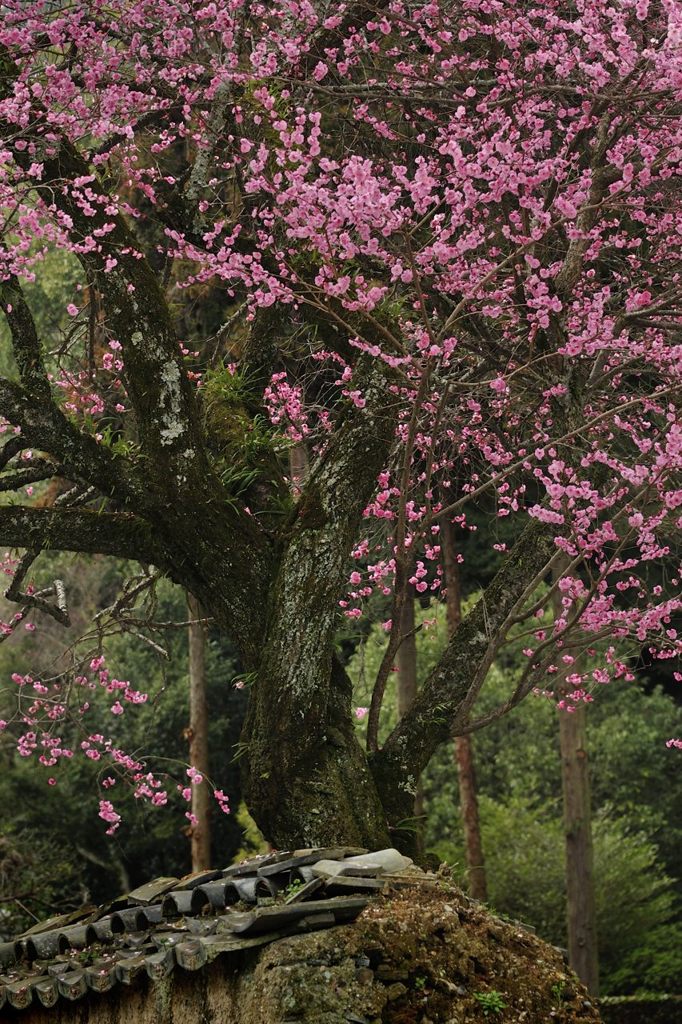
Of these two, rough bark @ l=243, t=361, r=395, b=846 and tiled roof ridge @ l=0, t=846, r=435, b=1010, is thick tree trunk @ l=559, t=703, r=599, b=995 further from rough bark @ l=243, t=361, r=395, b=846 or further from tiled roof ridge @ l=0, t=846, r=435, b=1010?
tiled roof ridge @ l=0, t=846, r=435, b=1010

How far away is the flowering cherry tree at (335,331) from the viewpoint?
6285 mm

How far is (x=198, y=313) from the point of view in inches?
401

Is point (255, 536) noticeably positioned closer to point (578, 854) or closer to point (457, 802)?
point (578, 854)

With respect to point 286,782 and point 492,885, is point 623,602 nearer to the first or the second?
point 492,885

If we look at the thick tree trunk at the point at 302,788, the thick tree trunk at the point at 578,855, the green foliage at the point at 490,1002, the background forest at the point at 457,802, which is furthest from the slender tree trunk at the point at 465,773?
the green foliage at the point at 490,1002

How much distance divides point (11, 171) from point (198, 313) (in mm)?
3515

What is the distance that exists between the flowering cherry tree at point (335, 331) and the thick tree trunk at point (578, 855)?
4352 millimetres

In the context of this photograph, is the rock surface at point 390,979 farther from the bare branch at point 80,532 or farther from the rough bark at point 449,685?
the bare branch at point 80,532

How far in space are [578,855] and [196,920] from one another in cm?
721

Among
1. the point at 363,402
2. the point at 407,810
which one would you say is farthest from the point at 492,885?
the point at 363,402

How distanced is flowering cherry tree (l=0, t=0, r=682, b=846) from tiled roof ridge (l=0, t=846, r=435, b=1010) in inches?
38.6

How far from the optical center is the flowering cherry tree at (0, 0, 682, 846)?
629cm

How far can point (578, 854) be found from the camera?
37.3ft

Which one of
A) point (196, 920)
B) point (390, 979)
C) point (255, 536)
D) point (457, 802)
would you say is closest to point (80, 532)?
point (255, 536)
